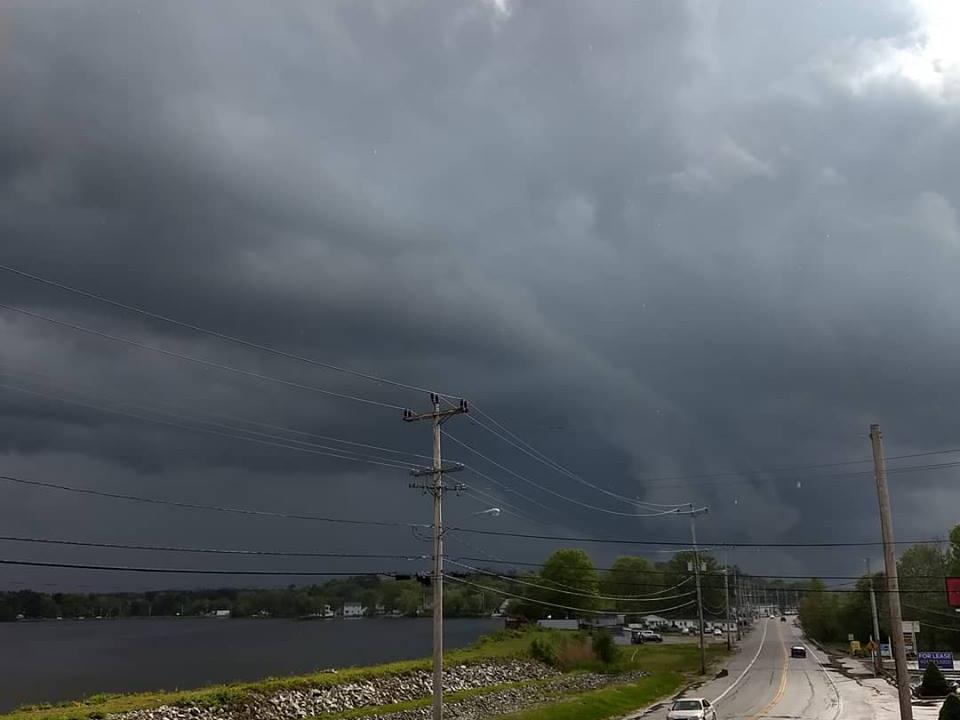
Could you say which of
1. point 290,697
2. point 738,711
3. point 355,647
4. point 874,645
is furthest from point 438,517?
point 355,647

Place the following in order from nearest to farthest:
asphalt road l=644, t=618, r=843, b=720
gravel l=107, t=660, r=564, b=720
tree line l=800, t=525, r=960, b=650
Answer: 1. gravel l=107, t=660, r=564, b=720
2. asphalt road l=644, t=618, r=843, b=720
3. tree line l=800, t=525, r=960, b=650

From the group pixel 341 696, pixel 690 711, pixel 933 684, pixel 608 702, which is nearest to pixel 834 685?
pixel 933 684

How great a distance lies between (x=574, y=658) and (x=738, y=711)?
38.3 metres

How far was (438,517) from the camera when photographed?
127ft

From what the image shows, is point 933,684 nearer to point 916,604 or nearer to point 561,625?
point 916,604

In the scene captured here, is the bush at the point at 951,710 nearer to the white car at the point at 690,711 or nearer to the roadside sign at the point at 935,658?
the white car at the point at 690,711

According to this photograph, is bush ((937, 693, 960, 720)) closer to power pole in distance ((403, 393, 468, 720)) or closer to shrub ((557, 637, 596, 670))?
power pole in distance ((403, 393, 468, 720))

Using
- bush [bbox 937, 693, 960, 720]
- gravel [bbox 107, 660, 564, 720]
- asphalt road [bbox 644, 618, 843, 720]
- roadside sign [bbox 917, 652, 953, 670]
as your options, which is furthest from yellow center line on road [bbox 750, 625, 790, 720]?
gravel [bbox 107, 660, 564, 720]

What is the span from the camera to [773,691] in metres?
66.4

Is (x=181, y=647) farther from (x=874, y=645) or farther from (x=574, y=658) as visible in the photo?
(x=874, y=645)

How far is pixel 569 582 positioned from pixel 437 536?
118 meters

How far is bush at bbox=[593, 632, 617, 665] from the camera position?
301ft

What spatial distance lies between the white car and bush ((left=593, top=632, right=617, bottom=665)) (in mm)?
50761

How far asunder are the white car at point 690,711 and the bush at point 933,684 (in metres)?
30.6
